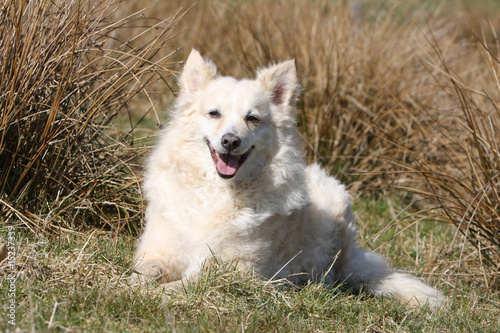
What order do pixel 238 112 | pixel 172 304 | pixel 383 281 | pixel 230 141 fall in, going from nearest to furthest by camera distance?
pixel 172 304 < pixel 230 141 < pixel 238 112 < pixel 383 281

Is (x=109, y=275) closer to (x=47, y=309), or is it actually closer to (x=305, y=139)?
(x=47, y=309)

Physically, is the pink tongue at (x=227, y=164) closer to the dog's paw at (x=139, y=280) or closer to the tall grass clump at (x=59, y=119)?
the dog's paw at (x=139, y=280)

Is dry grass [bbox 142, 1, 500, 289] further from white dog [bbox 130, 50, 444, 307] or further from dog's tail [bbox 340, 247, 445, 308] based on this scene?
white dog [bbox 130, 50, 444, 307]

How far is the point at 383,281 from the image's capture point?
434 centimetres

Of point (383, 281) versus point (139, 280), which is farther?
point (383, 281)

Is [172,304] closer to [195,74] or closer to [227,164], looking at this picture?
[227,164]

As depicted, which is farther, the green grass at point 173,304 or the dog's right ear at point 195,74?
the dog's right ear at point 195,74

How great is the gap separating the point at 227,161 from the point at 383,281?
1631mm

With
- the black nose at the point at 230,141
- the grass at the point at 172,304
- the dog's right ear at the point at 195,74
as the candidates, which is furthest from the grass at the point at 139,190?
the black nose at the point at 230,141

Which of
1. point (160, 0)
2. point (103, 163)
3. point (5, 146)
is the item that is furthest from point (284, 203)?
point (160, 0)

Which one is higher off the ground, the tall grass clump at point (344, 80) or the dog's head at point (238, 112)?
the dog's head at point (238, 112)

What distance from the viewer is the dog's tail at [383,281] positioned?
4.11 meters

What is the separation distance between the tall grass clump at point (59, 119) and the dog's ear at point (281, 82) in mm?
912

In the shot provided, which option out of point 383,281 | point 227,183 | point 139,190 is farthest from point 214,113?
point 383,281
